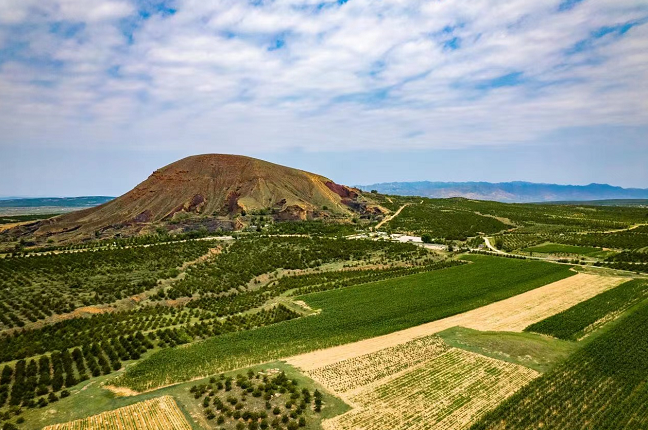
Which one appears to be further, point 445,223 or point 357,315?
point 445,223

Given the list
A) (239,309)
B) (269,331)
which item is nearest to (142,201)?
(239,309)

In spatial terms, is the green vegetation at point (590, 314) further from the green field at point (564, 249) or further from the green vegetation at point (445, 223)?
the green vegetation at point (445, 223)

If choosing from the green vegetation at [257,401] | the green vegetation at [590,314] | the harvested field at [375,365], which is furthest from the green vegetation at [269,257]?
the green vegetation at [590,314]

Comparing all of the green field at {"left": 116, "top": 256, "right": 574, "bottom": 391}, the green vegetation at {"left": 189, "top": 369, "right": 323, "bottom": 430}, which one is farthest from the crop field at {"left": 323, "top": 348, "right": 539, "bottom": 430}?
the green field at {"left": 116, "top": 256, "right": 574, "bottom": 391}

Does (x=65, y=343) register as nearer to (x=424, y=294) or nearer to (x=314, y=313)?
(x=314, y=313)

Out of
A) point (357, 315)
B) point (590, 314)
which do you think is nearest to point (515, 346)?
point (590, 314)

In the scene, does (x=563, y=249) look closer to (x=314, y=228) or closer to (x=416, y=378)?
(x=314, y=228)

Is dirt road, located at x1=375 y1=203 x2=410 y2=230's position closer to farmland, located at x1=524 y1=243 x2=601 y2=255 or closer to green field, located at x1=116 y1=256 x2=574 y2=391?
farmland, located at x1=524 y1=243 x2=601 y2=255
